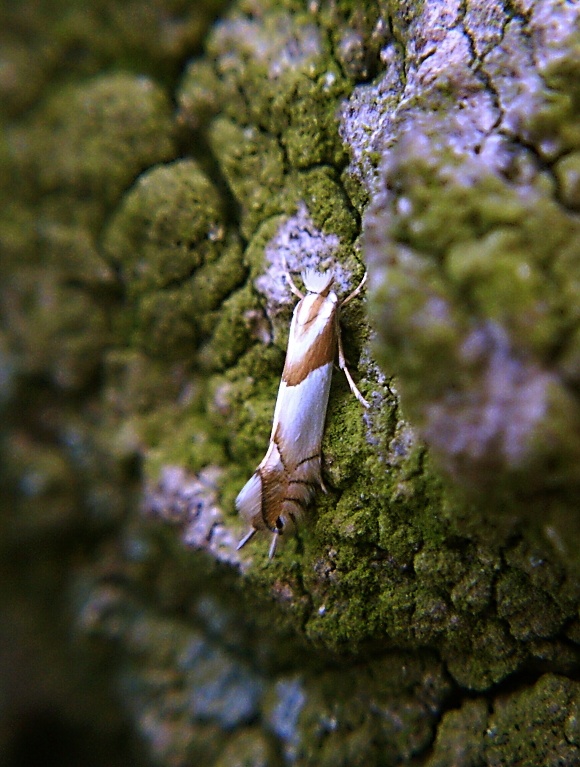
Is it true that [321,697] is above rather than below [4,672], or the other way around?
above

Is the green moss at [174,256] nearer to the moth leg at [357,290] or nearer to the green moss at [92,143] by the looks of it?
the green moss at [92,143]

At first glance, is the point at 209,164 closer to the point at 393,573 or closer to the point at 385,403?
the point at 385,403

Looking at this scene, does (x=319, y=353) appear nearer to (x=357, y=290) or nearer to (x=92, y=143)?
(x=357, y=290)

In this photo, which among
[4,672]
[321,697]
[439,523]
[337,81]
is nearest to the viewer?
[439,523]

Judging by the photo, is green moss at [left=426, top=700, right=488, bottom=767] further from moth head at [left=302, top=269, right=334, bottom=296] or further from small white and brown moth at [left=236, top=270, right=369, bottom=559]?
moth head at [left=302, top=269, right=334, bottom=296]

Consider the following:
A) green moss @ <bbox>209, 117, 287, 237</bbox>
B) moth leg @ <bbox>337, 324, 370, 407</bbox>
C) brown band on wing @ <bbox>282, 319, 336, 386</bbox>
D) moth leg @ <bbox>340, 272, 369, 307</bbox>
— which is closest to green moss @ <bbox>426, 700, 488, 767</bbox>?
moth leg @ <bbox>337, 324, 370, 407</bbox>

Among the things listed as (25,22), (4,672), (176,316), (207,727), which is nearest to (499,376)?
(176,316)

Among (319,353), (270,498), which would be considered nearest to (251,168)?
(319,353)
